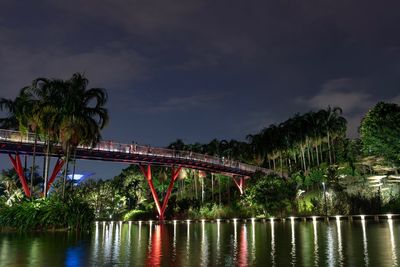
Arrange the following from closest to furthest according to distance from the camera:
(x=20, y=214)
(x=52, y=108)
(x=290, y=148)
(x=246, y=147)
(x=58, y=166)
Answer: (x=20, y=214), (x=52, y=108), (x=58, y=166), (x=290, y=148), (x=246, y=147)

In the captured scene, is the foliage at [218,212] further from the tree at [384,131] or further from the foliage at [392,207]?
the tree at [384,131]

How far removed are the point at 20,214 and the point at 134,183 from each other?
6709 cm

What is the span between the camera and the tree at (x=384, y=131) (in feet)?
178

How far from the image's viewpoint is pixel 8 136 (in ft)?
146

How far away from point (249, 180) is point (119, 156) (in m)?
25.6

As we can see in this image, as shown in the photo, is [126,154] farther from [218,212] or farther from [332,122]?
[332,122]

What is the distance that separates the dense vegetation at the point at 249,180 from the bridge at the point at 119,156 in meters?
1.98

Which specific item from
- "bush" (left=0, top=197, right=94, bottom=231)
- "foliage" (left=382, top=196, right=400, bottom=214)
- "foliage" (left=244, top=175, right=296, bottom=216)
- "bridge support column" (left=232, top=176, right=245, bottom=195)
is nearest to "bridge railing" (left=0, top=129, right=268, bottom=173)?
"bridge support column" (left=232, top=176, right=245, bottom=195)

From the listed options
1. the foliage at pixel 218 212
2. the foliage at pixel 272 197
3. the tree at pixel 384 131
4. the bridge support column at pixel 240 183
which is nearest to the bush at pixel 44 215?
the foliage at pixel 272 197

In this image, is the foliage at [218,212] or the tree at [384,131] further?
the foliage at [218,212]

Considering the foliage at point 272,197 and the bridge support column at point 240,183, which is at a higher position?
the bridge support column at point 240,183

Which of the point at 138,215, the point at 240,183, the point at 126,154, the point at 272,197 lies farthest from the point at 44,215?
the point at 240,183

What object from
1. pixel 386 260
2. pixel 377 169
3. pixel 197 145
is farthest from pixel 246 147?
pixel 386 260

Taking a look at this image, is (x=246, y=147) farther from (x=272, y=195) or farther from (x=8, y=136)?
(x=8, y=136)
